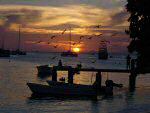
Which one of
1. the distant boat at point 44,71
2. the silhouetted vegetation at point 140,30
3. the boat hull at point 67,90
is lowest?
the distant boat at point 44,71

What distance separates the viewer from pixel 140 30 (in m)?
34.2

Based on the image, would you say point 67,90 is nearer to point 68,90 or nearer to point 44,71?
point 68,90

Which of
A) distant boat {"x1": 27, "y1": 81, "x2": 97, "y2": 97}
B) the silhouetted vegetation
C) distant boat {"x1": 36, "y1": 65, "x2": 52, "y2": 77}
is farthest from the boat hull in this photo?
distant boat {"x1": 36, "y1": 65, "x2": 52, "y2": 77}

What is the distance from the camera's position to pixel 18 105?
51.8 metres

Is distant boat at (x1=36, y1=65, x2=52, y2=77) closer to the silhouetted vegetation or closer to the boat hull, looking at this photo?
the boat hull

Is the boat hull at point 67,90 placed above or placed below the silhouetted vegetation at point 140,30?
below

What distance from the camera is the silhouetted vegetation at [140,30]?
111 feet

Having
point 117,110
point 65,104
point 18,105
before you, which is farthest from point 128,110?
point 18,105

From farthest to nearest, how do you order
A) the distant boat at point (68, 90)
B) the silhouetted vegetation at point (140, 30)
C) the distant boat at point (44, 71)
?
the distant boat at point (44, 71)
the distant boat at point (68, 90)
the silhouetted vegetation at point (140, 30)

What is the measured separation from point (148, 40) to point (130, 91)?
36377mm

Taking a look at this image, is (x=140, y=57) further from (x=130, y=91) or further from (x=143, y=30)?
(x=130, y=91)

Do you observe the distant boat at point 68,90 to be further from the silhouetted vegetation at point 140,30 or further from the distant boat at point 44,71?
the distant boat at point 44,71

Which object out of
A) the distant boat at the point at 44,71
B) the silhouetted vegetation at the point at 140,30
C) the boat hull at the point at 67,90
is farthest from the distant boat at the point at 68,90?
the distant boat at the point at 44,71

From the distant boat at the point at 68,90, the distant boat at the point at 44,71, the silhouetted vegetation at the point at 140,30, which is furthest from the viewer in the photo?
the distant boat at the point at 44,71
